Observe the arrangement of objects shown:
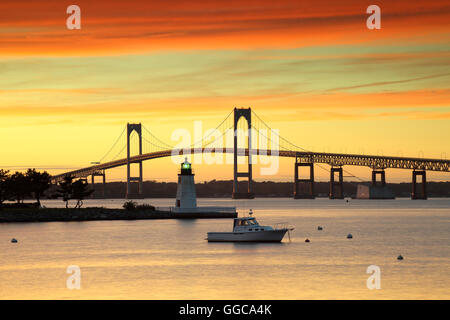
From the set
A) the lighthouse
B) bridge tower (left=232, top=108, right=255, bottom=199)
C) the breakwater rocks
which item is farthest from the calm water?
bridge tower (left=232, top=108, right=255, bottom=199)

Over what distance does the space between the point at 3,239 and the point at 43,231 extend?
822 centimetres

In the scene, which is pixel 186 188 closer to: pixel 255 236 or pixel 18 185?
pixel 255 236

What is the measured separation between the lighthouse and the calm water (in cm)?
696

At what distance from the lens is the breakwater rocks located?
7138 cm

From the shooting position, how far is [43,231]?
59500mm

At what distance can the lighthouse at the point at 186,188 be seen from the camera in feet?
206

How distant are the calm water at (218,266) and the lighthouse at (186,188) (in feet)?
22.8

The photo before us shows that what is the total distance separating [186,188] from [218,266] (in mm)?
30916

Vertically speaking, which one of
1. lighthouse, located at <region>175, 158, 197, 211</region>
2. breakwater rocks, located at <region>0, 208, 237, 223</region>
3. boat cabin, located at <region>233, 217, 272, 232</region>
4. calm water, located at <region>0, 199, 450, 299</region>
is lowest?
calm water, located at <region>0, 199, 450, 299</region>

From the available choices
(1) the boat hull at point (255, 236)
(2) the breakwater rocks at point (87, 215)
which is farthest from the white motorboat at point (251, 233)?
(2) the breakwater rocks at point (87, 215)

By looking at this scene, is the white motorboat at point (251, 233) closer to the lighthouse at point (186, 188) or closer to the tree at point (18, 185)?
the lighthouse at point (186, 188)

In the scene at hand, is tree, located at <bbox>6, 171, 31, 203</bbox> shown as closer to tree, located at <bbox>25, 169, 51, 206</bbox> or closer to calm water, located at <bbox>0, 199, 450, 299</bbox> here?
tree, located at <bbox>25, 169, 51, 206</bbox>

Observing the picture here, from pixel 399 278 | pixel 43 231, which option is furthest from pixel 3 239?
pixel 399 278
